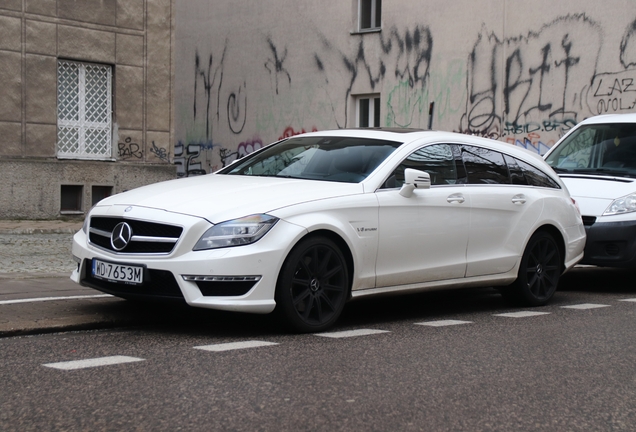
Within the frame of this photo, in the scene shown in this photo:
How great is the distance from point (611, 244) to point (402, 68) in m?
12.8

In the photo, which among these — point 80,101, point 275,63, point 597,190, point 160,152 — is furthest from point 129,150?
point 597,190

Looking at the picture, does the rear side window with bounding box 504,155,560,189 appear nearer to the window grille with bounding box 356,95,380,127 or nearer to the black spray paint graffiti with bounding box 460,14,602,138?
the black spray paint graffiti with bounding box 460,14,602,138

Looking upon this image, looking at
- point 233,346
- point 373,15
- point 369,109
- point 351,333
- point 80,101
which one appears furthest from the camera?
point 369,109

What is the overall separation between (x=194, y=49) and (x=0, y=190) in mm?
11927

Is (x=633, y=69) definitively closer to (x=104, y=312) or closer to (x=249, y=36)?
(x=249, y=36)

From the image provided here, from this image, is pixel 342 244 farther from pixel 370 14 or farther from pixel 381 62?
pixel 370 14

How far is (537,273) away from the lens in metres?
8.84

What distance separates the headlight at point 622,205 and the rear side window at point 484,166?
2.02 meters

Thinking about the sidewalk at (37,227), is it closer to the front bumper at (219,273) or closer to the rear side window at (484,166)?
the rear side window at (484,166)

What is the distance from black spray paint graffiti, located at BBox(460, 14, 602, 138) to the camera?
19.7 meters

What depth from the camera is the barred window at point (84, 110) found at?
16922 mm

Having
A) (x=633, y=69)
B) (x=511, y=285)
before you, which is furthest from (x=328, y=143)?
(x=633, y=69)

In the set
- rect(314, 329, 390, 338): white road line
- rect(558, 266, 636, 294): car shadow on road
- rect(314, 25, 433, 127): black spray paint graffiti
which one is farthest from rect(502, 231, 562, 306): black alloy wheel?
rect(314, 25, 433, 127): black spray paint graffiti

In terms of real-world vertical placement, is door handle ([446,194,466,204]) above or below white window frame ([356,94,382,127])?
below
